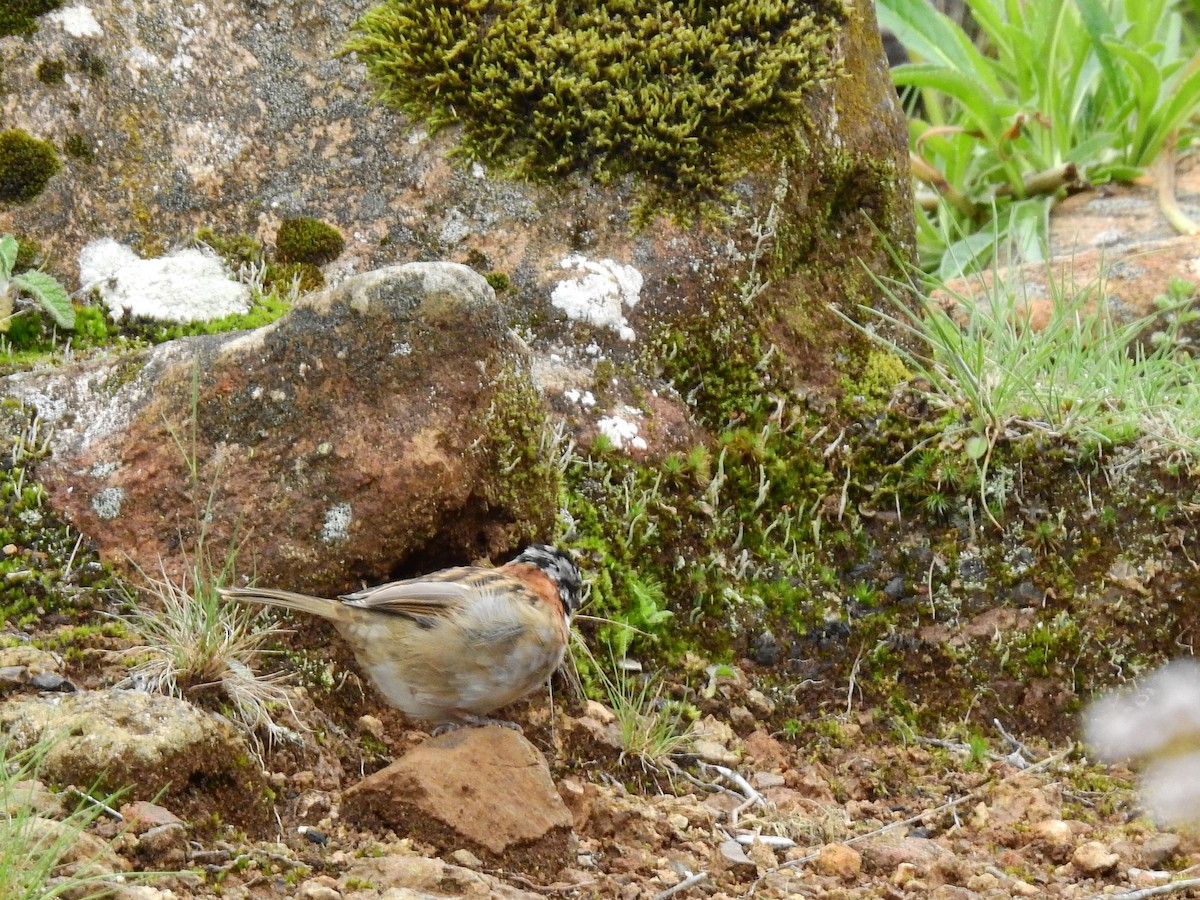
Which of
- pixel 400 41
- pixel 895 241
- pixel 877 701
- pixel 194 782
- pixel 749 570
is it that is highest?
pixel 400 41

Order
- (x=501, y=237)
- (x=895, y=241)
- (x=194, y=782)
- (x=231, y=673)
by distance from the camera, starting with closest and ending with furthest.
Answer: (x=194, y=782)
(x=231, y=673)
(x=501, y=237)
(x=895, y=241)

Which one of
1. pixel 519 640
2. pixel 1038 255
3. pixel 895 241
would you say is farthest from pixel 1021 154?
pixel 519 640

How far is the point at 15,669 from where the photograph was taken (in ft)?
12.3

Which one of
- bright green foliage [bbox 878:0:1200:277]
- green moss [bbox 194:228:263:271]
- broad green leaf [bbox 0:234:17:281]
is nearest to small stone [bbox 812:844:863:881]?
green moss [bbox 194:228:263:271]

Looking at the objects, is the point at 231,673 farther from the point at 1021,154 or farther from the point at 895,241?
the point at 1021,154

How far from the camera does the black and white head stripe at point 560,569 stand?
424cm

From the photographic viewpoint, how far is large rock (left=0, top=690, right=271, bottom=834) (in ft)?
11.1

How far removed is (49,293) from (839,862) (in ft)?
11.6

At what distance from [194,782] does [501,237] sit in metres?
2.67

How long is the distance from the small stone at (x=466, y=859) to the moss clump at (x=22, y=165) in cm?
333

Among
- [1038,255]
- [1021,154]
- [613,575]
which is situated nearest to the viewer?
[613,575]

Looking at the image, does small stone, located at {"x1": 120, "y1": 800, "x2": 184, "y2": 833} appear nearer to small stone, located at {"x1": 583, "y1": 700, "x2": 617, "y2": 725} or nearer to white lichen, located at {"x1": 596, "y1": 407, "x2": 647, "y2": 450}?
small stone, located at {"x1": 583, "y1": 700, "x2": 617, "y2": 725}

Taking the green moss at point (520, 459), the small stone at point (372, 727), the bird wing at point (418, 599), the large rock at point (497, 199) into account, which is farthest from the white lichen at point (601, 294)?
the small stone at point (372, 727)

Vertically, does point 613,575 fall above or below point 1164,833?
above
